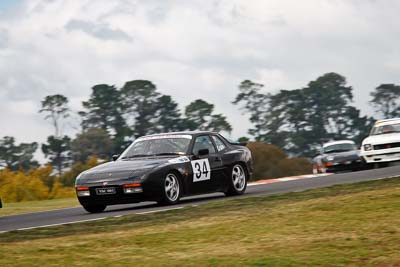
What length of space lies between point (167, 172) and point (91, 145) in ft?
225

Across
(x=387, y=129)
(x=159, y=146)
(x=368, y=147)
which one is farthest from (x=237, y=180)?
(x=387, y=129)

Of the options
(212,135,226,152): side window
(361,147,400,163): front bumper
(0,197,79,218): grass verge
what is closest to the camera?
(212,135,226,152): side window

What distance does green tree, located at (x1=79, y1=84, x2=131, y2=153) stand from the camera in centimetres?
9314

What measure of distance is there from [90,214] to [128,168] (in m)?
0.95

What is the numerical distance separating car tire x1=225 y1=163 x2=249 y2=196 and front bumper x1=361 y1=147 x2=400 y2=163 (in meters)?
10.8

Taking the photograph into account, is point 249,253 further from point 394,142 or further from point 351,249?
point 394,142

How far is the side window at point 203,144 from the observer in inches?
671

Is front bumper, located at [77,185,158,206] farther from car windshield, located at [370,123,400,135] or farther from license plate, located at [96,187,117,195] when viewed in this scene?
car windshield, located at [370,123,400,135]

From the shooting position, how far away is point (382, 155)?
2805 centimetres

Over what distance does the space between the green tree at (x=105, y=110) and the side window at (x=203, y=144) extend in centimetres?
7187

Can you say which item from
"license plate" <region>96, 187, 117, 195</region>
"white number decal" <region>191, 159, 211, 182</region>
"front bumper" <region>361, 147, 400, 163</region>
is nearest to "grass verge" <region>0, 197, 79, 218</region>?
"license plate" <region>96, 187, 117, 195</region>

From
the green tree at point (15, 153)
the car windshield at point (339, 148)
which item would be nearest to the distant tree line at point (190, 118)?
the green tree at point (15, 153)

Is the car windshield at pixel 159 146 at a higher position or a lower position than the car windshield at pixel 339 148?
lower

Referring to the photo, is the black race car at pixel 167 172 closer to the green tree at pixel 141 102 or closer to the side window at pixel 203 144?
the side window at pixel 203 144
